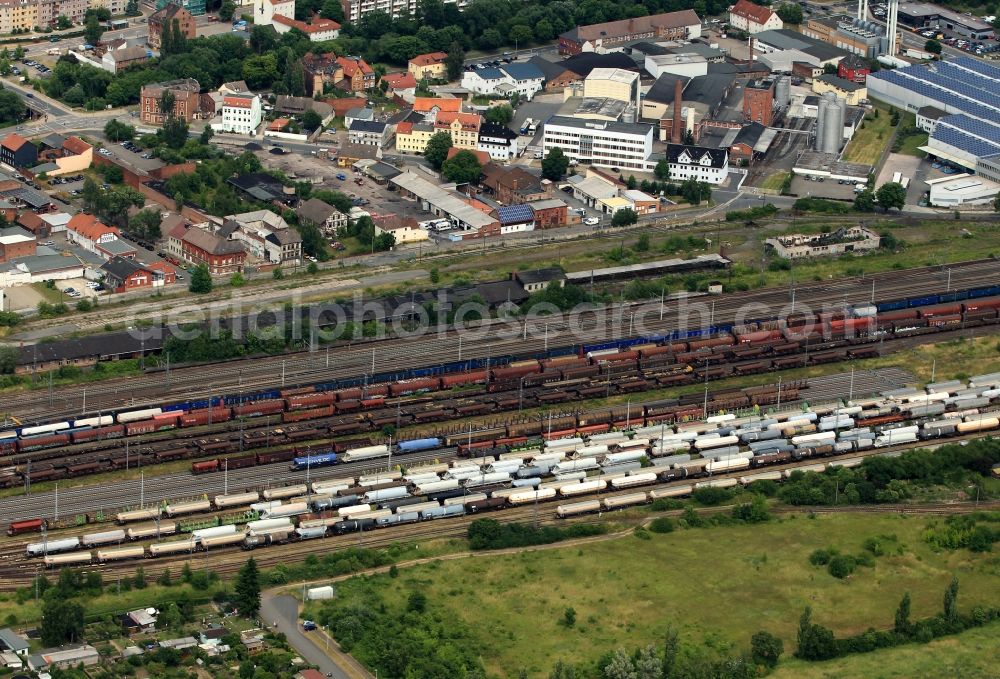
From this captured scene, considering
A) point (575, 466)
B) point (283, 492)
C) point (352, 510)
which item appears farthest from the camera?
point (575, 466)

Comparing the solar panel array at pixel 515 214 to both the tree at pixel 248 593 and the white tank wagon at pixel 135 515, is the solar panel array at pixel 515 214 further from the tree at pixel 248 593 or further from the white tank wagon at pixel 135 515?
the tree at pixel 248 593

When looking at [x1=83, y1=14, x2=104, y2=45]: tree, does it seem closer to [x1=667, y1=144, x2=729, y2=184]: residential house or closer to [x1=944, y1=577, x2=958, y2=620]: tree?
[x1=667, y1=144, x2=729, y2=184]: residential house

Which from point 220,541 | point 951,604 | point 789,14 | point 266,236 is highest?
point 789,14

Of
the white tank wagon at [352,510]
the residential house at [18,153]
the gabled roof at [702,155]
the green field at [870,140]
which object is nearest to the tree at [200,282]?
the residential house at [18,153]

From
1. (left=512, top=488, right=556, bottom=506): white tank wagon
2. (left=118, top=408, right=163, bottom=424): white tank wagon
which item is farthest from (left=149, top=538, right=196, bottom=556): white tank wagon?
(left=512, top=488, right=556, bottom=506): white tank wagon

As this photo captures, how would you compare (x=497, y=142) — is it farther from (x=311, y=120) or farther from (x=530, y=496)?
(x=530, y=496)

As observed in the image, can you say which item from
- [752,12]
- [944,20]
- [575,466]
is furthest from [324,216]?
[944,20]

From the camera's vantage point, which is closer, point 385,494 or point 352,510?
point 352,510
